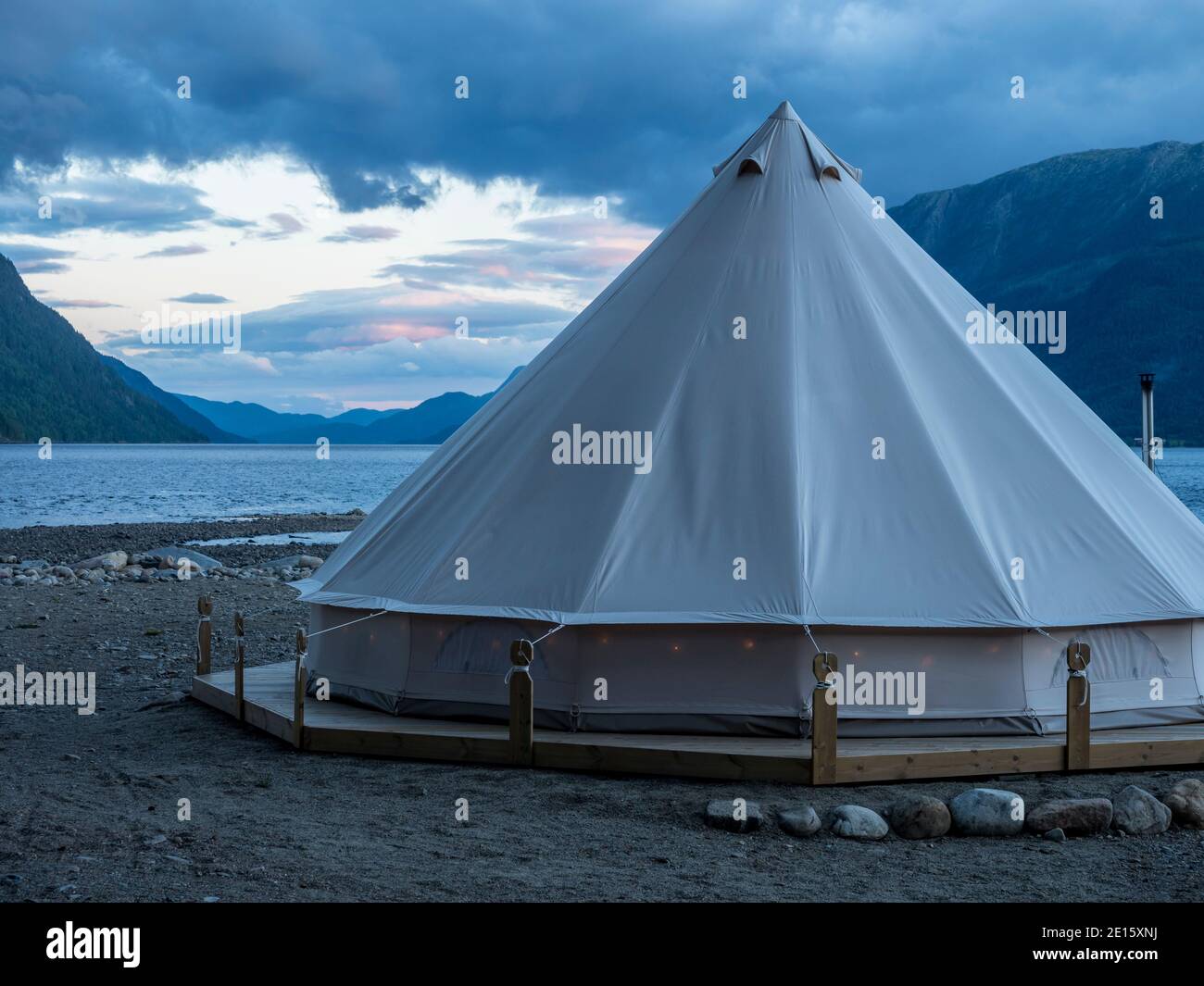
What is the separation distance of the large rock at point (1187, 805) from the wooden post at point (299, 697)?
496 cm

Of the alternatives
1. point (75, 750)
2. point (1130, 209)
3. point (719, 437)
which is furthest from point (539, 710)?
point (1130, 209)

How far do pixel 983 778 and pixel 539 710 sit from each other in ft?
8.69

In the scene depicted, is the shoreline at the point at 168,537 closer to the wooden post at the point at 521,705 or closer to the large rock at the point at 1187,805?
the wooden post at the point at 521,705

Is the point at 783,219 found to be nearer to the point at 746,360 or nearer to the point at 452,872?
the point at 746,360

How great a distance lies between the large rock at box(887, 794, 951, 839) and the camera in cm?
626

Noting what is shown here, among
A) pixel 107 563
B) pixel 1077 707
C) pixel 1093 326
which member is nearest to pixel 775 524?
pixel 1077 707

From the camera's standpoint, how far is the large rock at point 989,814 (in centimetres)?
630

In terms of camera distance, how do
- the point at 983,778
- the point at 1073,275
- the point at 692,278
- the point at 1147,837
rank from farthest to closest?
the point at 1073,275
the point at 692,278
the point at 983,778
the point at 1147,837

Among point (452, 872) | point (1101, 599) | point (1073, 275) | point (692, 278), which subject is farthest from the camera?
point (1073, 275)

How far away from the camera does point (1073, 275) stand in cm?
17988

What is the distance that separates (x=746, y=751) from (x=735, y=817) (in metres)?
0.76

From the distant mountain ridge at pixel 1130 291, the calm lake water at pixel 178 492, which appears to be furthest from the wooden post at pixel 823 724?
the distant mountain ridge at pixel 1130 291

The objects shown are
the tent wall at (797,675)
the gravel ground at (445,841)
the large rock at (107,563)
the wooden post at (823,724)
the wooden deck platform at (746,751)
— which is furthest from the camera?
the large rock at (107,563)

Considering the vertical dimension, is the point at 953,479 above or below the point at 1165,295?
below
